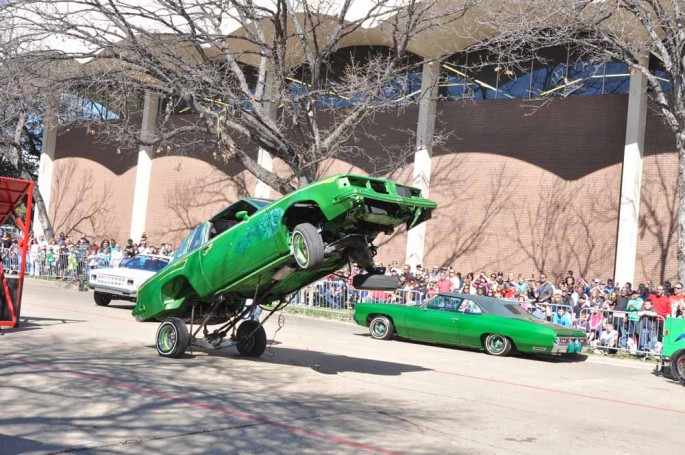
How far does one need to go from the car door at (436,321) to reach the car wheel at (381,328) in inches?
21.1

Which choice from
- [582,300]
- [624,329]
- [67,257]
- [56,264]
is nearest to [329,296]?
[582,300]

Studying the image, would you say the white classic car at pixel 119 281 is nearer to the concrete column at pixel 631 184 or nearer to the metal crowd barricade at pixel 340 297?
the metal crowd barricade at pixel 340 297

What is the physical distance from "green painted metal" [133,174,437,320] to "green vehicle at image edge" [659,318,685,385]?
6.03 metres


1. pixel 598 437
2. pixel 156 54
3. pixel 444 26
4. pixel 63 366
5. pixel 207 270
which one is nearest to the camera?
pixel 598 437

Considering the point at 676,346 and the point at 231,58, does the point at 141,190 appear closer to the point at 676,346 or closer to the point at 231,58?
the point at 231,58

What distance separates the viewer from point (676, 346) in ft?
46.3

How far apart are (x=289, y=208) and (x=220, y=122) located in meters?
14.6

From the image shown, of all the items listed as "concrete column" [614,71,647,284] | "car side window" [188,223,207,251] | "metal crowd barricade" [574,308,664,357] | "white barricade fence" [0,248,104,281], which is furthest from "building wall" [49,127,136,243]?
"car side window" [188,223,207,251]

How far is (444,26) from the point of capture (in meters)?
27.2

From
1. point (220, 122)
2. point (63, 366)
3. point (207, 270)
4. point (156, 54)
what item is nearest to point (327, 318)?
point (220, 122)

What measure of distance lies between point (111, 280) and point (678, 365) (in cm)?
1483

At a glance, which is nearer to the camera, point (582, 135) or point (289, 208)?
point (289, 208)

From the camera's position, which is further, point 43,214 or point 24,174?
point 43,214

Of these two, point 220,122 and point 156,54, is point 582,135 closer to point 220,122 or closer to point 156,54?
point 220,122
